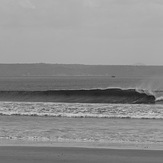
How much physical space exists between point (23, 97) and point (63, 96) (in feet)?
12.2

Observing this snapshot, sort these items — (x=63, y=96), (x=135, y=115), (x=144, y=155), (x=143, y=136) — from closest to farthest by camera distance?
(x=144, y=155) < (x=143, y=136) < (x=135, y=115) < (x=63, y=96)

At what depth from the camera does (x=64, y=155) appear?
1304 centimetres

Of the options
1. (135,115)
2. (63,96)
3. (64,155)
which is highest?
(63,96)

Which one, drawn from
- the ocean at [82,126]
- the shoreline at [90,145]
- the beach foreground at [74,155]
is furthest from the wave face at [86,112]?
the beach foreground at [74,155]

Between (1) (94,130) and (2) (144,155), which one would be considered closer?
(2) (144,155)

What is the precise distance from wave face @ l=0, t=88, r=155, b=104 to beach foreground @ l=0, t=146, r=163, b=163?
23.8 m

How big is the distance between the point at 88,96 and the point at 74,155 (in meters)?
29.4

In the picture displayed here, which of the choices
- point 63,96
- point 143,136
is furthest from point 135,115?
point 63,96

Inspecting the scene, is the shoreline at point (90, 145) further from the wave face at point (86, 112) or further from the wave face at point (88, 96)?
the wave face at point (88, 96)

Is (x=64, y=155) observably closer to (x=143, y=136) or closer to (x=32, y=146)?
(x=32, y=146)

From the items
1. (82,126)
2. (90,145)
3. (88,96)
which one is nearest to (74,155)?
(90,145)

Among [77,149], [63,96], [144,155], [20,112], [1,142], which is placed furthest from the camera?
[63,96]

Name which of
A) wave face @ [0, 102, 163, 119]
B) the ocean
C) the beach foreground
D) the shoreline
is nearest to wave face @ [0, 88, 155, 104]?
wave face @ [0, 102, 163, 119]

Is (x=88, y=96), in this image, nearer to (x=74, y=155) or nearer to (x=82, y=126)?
(x=82, y=126)
